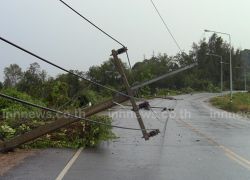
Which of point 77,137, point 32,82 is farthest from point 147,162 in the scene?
point 32,82

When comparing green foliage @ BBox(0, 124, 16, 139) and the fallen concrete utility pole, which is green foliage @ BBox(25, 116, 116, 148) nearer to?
green foliage @ BBox(0, 124, 16, 139)

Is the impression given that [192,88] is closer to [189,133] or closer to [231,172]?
[189,133]

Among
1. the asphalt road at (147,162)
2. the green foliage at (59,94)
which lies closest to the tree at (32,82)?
the green foliage at (59,94)

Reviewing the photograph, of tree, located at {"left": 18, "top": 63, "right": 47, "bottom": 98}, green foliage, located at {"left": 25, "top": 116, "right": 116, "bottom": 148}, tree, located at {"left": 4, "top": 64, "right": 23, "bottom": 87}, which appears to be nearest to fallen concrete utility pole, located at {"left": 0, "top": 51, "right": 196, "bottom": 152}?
green foliage, located at {"left": 25, "top": 116, "right": 116, "bottom": 148}

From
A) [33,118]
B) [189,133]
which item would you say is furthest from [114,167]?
[189,133]

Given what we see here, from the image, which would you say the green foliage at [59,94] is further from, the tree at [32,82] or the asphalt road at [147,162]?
the asphalt road at [147,162]

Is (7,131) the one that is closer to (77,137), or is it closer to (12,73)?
(77,137)

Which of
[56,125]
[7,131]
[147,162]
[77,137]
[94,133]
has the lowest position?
[147,162]

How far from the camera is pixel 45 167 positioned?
1139 centimetres

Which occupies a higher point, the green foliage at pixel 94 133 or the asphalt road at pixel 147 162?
the green foliage at pixel 94 133

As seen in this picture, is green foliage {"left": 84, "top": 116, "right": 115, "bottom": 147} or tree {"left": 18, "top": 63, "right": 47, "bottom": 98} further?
tree {"left": 18, "top": 63, "right": 47, "bottom": 98}

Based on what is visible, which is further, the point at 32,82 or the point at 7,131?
the point at 32,82

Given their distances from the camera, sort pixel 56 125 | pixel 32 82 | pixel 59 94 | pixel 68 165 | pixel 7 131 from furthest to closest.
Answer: pixel 32 82 < pixel 59 94 < pixel 7 131 < pixel 56 125 < pixel 68 165

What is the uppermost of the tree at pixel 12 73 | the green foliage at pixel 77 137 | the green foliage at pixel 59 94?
the tree at pixel 12 73
